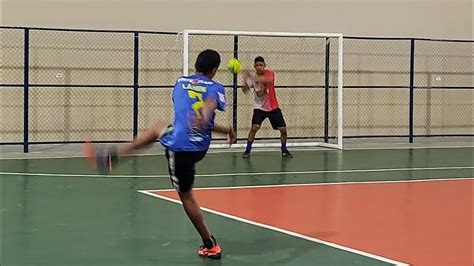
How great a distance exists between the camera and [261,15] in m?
17.6

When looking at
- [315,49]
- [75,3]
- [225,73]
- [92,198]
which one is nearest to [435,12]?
[315,49]

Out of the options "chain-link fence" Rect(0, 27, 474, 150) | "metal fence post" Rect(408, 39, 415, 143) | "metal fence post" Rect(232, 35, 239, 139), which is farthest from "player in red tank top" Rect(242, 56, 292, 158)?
"metal fence post" Rect(408, 39, 415, 143)

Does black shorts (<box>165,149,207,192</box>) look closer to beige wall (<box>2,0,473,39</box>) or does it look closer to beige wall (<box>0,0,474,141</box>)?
beige wall (<box>0,0,474,141</box>)

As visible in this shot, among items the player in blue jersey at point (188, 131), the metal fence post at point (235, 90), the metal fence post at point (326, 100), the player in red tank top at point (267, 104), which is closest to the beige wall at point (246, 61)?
Result: the metal fence post at point (235, 90)

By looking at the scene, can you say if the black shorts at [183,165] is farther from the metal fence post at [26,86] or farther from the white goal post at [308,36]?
the metal fence post at [26,86]

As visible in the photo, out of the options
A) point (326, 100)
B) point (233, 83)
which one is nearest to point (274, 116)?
point (233, 83)

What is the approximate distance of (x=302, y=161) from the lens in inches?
554

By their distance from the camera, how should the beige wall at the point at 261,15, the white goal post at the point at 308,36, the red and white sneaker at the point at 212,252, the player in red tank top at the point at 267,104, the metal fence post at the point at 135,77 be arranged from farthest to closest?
the beige wall at the point at 261,15 < the metal fence post at the point at 135,77 < the white goal post at the point at 308,36 < the player in red tank top at the point at 267,104 < the red and white sneaker at the point at 212,252

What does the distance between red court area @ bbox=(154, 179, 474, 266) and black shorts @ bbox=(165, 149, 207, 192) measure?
1734mm

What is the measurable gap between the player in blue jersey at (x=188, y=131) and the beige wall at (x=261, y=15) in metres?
10.2

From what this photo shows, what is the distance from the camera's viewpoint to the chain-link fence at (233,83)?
15961 millimetres

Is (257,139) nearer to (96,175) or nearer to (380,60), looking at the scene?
(380,60)

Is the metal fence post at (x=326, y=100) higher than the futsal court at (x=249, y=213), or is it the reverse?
the metal fence post at (x=326, y=100)

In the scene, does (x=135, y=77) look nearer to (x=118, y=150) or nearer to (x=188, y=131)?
(x=118, y=150)
